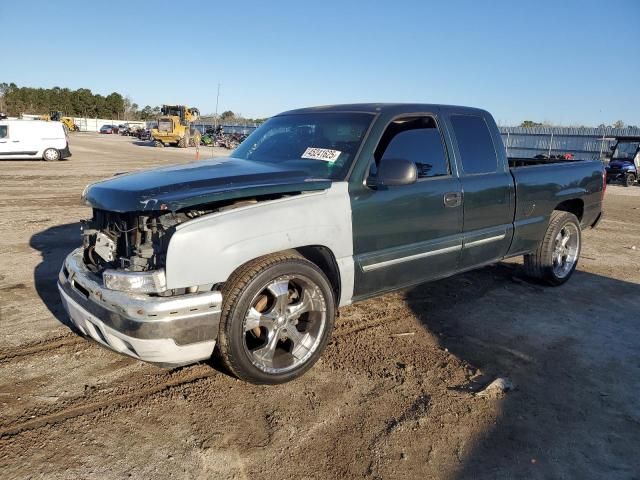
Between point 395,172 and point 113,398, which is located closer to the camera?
point 113,398

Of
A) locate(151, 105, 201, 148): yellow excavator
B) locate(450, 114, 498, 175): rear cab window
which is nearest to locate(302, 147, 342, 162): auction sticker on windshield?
locate(450, 114, 498, 175): rear cab window

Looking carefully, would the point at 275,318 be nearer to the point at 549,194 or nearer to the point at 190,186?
the point at 190,186

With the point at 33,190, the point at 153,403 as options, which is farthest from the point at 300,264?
the point at 33,190

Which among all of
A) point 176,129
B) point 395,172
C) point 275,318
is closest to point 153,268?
point 275,318

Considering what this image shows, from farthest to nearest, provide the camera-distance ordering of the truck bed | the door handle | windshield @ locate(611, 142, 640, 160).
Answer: windshield @ locate(611, 142, 640, 160)
the truck bed
the door handle

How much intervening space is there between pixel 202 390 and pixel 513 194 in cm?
334

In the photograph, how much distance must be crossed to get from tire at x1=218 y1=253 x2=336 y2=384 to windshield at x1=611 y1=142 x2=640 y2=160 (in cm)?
2162

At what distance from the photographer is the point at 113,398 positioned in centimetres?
307

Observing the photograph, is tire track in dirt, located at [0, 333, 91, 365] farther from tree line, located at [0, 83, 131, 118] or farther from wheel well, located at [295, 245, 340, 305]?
tree line, located at [0, 83, 131, 118]

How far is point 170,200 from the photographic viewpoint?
2.85 metres

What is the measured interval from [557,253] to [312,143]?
329 cm

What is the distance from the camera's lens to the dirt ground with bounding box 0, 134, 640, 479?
2.55 meters

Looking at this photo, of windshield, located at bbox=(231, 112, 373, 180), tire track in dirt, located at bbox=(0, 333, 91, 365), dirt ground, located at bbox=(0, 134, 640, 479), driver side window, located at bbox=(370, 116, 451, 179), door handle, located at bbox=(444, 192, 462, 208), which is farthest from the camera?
door handle, located at bbox=(444, 192, 462, 208)

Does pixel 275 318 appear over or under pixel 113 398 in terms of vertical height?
over
